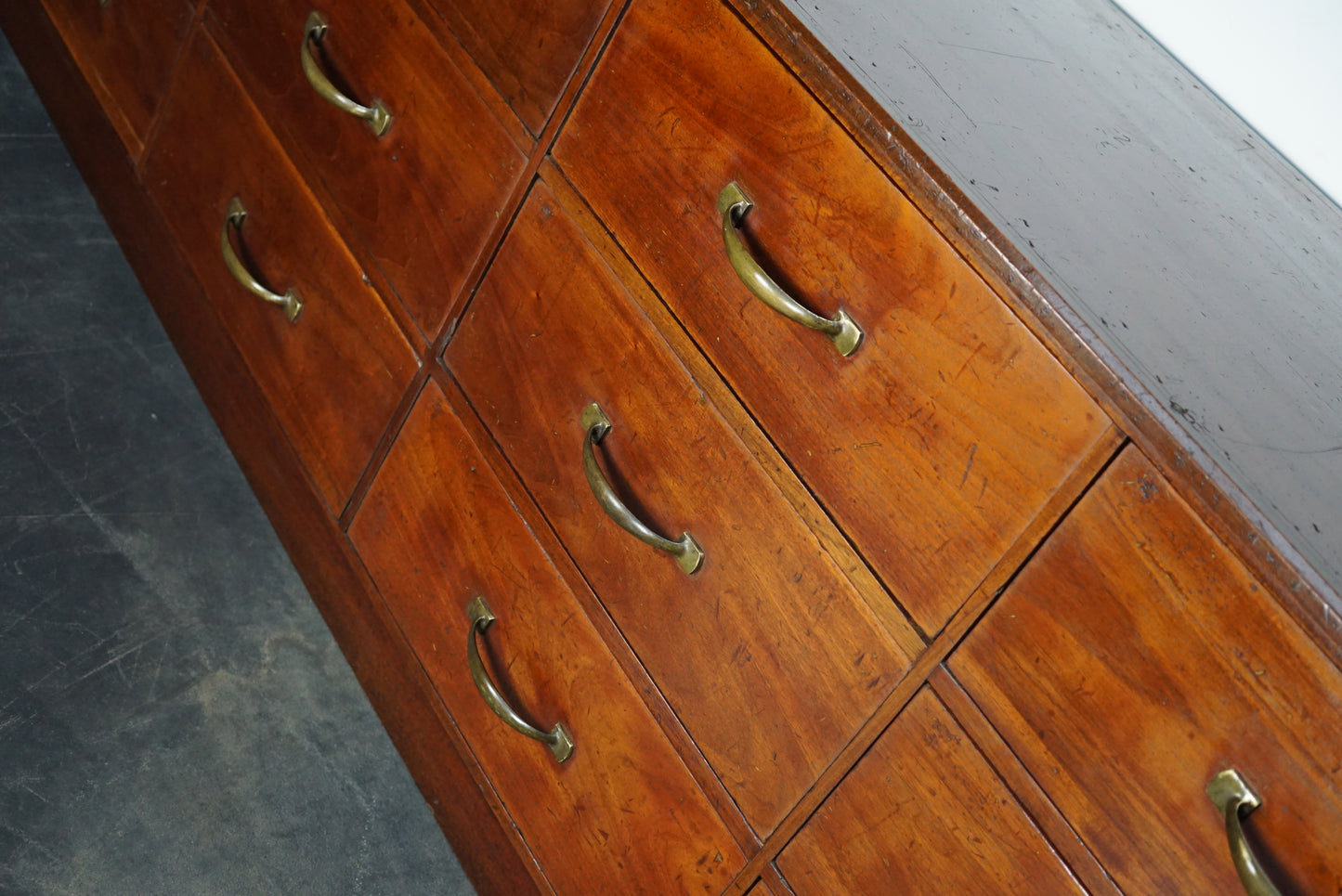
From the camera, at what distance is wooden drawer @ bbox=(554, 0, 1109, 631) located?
722mm

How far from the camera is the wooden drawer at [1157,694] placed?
608 millimetres

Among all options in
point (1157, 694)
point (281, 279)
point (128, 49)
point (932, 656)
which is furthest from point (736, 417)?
point (128, 49)

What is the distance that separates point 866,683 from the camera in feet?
2.68

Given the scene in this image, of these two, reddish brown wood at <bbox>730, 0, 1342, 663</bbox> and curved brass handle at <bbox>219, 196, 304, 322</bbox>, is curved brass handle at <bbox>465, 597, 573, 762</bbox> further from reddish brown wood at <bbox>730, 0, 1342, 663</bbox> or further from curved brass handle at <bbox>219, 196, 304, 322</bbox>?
reddish brown wood at <bbox>730, 0, 1342, 663</bbox>

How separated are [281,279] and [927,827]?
0.91m

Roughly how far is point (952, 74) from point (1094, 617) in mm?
414

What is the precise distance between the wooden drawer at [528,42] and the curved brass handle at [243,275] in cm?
38

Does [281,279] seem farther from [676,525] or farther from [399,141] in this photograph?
[676,525]

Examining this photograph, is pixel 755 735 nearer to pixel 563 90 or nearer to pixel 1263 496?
pixel 1263 496

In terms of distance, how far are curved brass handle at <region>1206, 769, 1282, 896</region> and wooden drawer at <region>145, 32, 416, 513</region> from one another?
0.81 m

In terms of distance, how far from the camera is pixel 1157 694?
0.67 metres

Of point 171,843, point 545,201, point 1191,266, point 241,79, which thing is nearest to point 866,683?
point 1191,266

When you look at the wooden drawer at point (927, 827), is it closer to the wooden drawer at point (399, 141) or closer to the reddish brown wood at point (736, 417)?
the reddish brown wood at point (736, 417)

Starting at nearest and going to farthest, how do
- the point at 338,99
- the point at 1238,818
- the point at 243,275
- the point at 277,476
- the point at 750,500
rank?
the point at 1238,818 → the point at 750,500 → the point at 338,99 → the point at 243,275 → the point at 277,476
